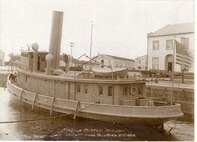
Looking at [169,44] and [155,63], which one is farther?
[155,63]

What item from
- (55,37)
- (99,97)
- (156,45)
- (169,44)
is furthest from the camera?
(156,45)

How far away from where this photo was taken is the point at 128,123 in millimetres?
11102

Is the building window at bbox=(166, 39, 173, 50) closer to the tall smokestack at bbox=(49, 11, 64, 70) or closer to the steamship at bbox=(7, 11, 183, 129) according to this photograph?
the tall smokestack at bbox=(49, 11, 64, 70)

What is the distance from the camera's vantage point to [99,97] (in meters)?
12.0

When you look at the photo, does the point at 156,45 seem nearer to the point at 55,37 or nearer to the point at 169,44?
the point at 169,44

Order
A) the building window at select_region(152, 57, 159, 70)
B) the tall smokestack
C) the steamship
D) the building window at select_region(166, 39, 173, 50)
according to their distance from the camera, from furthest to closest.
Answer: the building window at select_region(152, 57, 159, 70)
the building window at select_region(166, 39, 173, 50)
the tall smokestack
the steamship

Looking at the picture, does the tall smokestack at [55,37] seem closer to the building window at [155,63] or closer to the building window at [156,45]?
the building window at [155,63]

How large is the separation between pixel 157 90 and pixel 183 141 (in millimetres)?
7867

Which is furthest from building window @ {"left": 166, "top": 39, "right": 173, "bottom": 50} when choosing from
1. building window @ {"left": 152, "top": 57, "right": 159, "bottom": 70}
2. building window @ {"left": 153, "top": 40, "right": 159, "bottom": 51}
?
building window @ {"left": 152, "top": 57, "right": 159, "bottom": 70}

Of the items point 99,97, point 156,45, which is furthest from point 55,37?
point 156,45

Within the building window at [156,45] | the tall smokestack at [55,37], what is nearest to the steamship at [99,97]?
the tall smokestack at [55,37]

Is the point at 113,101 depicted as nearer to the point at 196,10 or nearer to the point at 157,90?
the point at 196,10

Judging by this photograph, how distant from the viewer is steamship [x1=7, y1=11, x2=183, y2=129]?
1093 cm

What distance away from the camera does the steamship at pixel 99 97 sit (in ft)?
35.9
